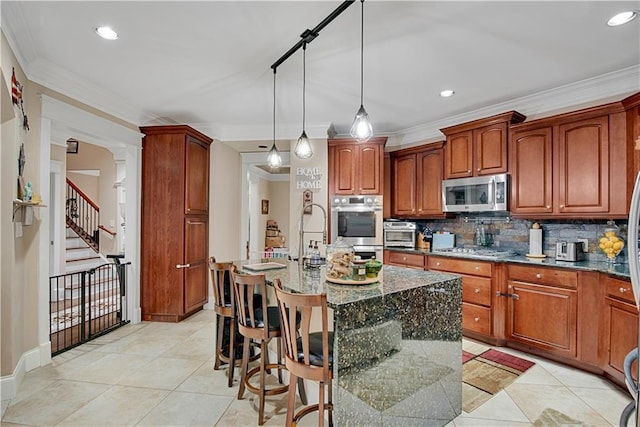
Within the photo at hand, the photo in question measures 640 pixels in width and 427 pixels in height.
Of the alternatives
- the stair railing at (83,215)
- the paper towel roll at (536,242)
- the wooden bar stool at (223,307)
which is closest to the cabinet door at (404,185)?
the paper towel roll at (536,242)

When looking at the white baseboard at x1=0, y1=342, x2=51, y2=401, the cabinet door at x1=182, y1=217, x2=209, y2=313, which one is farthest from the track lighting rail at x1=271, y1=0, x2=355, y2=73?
the white baseboard at x1=0, y1=342, x2=51, y2=401

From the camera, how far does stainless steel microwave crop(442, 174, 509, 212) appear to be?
3.67 m

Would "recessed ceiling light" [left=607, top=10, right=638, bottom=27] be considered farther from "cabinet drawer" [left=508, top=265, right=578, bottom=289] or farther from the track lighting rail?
"cabinet drawer" [left=508, top=265, right=578, bottom=289]

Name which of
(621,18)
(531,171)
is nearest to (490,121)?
(531,171)

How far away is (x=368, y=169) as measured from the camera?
182 inches

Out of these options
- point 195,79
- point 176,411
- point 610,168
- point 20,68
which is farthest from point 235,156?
point 610,168

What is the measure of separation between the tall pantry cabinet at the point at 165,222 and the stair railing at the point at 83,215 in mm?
4087

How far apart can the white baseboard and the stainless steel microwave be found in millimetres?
4331

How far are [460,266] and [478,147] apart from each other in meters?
1.35

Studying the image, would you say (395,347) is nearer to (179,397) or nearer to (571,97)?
(179,397)

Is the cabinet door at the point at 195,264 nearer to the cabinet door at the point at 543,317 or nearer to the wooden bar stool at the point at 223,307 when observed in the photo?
the wooden bar stool at the point at 223,307

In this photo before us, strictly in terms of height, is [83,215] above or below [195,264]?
above

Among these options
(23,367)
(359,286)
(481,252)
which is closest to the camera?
(359,286)

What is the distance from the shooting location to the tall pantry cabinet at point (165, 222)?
4.23 m
